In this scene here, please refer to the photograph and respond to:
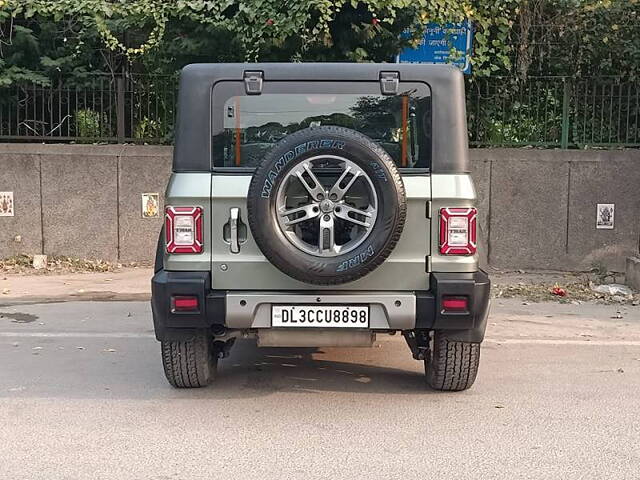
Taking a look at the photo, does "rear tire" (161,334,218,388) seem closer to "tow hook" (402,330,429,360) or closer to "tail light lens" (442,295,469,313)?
"tow hook" (402,330,429,360)

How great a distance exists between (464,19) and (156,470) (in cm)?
767

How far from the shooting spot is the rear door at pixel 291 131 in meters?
4.66

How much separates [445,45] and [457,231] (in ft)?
21.0

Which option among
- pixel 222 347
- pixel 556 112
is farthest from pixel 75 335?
pixel 556 112

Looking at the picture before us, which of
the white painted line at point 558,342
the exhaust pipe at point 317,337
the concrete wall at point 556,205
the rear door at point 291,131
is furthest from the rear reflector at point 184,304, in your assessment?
the concrete wall at point 556,205

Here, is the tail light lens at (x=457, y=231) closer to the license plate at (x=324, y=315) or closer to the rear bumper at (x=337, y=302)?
Answer: the rear bumper at (x=337, y=302)

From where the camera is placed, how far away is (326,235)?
177 inches

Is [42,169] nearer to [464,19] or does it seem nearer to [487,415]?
[464,19]

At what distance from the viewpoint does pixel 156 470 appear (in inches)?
154

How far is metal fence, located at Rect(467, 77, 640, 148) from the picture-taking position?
10508mm

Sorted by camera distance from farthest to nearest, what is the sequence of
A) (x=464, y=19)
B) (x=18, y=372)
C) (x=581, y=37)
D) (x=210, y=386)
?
1. (x=581, y=37)
2. (x=464, y=19)
3. (x=18, y=372)
4. (x=210, y=386)

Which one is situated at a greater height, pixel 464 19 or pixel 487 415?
pixel 464 19

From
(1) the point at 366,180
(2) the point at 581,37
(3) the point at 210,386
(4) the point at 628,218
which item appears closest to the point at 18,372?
(3) the point at 210,386

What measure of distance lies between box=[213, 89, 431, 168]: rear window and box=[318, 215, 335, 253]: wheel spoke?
62 cm
